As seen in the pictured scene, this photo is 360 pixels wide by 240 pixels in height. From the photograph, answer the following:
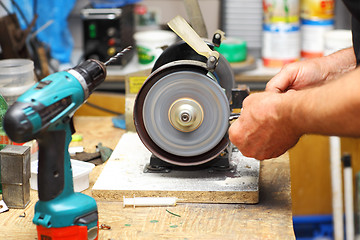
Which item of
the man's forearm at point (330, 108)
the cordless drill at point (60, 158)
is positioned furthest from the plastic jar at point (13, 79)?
the man's forearm at point (330, 108)

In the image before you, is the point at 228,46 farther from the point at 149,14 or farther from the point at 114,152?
the point at 114,152

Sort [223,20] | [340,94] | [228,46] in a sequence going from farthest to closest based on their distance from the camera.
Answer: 1. [223,20]
2. [228,46]
3. [340,94]

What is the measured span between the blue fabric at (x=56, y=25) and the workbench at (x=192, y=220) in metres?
1.48

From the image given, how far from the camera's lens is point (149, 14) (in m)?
3.06

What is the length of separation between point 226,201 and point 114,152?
400 millimetres

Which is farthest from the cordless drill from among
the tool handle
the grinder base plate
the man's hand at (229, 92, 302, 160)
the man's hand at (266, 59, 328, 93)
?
the man's hand at (266, 59, 328, 93)

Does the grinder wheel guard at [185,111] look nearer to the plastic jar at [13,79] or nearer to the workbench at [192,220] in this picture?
the workbench at [192,220]

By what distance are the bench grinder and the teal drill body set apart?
261 millimetres

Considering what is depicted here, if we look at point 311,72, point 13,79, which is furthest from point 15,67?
point 311,72

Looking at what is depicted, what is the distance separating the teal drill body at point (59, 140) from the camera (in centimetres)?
103

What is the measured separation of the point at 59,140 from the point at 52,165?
0.05 m

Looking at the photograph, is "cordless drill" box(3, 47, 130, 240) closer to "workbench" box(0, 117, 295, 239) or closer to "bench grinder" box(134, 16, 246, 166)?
"workbench" box(0, 117, 295, 239)

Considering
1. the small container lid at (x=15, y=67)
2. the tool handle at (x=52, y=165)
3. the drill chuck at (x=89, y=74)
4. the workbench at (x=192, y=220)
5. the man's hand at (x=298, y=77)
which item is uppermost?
the drill chuck at (x=89, y=74)

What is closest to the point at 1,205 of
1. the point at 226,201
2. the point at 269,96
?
the point at 226,201
